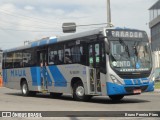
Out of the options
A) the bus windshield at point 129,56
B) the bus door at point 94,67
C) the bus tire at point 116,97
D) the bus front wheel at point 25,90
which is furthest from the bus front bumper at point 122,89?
the bus front wheel at point 25,90

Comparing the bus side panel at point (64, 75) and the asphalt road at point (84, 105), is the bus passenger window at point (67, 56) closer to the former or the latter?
the bus side panel at point (64, 75)

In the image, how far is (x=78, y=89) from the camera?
19828mm

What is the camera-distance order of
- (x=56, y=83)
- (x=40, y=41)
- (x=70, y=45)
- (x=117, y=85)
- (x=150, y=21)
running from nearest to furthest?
(x=117, y=85) < (x=70, y=45) < (x=56, y=83) < (x=40, y=41) < (x=150, y=21)

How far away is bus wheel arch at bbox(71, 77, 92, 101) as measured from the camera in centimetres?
1950

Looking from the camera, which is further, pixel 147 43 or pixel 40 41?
pixel 40 41

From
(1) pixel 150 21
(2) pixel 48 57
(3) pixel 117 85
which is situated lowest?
(3) pixel 117 85

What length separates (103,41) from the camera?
58.5 feet

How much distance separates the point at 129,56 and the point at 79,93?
3.23 m

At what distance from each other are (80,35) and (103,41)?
213 cm

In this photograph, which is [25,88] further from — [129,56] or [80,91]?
[129,56]

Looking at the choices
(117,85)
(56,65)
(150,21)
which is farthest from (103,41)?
(150,21)

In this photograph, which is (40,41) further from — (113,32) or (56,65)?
(113,32)

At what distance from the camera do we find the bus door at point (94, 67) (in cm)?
1831

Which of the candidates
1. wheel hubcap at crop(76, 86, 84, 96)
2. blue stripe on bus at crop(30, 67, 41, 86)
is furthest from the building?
wheel hubcap at crop(76, 86, 84, 96)
